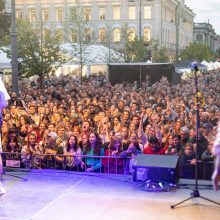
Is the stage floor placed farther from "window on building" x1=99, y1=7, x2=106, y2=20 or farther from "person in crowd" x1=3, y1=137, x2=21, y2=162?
"window on building" x1=99, y1=7, x2=106, y2=20

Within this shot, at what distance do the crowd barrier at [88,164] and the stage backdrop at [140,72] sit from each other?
653 inches

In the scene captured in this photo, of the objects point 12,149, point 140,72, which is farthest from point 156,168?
point 140,72

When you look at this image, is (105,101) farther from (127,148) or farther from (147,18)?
(147,18)

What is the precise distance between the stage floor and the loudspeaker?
9.5 inches

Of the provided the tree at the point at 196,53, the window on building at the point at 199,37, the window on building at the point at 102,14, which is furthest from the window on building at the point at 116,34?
the window on building at the point at 199,37

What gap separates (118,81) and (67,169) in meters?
17.2

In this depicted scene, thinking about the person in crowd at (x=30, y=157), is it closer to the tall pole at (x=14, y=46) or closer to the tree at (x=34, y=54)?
the tall pole at (x=14, y=46)

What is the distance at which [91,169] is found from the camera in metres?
9.09

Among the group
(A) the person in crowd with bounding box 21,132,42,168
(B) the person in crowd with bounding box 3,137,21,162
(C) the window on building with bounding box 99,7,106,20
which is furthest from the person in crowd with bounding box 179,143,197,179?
(C) the window on building with bounding box 99,7,106,20

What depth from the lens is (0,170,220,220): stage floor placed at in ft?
21.9

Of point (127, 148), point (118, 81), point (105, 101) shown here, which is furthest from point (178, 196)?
point (118, 81)

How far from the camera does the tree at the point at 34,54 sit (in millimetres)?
25266

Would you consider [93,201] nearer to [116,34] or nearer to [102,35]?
[102,35]

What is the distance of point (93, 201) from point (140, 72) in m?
19.2
